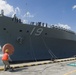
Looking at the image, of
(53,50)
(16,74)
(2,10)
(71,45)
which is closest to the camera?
(16,74)

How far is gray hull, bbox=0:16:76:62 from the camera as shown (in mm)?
17312

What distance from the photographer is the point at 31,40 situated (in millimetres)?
18578

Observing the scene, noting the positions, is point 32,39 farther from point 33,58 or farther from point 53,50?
point 53,50

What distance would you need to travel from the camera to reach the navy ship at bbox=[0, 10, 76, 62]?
56.8 ft

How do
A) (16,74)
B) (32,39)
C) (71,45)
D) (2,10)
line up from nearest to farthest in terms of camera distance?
(16,74), (2,10), (32,39), (71,45)

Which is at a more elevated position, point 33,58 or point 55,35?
point 55,35

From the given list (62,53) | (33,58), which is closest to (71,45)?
(62,53)

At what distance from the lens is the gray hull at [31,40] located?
17312 mm

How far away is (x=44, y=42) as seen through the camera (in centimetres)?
1942

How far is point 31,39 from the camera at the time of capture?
18.6 metres

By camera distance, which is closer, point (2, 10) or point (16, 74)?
point (16, 74)

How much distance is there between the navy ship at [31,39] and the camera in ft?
56.8

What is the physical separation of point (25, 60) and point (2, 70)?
8162 millimetres

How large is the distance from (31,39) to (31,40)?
107mm
